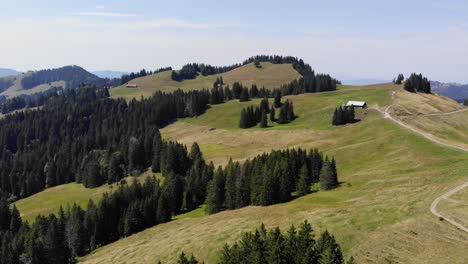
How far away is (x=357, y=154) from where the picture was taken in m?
106

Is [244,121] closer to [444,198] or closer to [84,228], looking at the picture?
[84,228]

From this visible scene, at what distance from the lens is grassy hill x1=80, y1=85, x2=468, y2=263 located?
45.2 meters

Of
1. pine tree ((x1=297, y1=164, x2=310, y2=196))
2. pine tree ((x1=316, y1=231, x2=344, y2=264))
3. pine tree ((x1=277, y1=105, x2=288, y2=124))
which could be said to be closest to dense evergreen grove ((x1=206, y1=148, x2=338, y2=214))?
pine tree ((x1=297, y1=164, x2=310, y2=196))

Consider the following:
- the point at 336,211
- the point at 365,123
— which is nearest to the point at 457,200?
the point at 336,211

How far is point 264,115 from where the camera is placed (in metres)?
176

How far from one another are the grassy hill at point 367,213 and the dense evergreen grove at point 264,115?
39.7 metres

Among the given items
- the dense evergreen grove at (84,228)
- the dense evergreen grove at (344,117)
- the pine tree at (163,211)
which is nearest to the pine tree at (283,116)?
the dense evergreen grove at (344,117)

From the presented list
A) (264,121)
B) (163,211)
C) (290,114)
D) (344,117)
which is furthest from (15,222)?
(290,114)

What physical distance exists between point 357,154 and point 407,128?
25656 mm

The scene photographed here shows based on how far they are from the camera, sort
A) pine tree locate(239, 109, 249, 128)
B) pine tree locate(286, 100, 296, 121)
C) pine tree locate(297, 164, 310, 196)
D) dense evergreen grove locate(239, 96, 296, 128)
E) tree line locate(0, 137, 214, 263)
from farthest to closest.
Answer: pine tree locate(239, 109, 249, 128) < pine tree locate(286, 100, 296, 121) < dense evergreen grove locate(239, 96, 296, 128) < tree line locate(0, 137, 214, 263) < pine tree locate(297, 164, 310, 196)

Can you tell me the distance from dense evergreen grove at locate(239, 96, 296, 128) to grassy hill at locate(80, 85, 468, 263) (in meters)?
39.7

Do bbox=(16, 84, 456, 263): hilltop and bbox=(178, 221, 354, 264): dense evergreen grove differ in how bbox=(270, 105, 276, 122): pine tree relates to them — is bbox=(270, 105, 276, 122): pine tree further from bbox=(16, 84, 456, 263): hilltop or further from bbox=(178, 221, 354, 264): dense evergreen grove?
bbox=(178, 221, 354, 264): dense evergreen grove

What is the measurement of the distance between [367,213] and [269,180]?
95.4ft

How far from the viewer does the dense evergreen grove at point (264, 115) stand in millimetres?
175500
